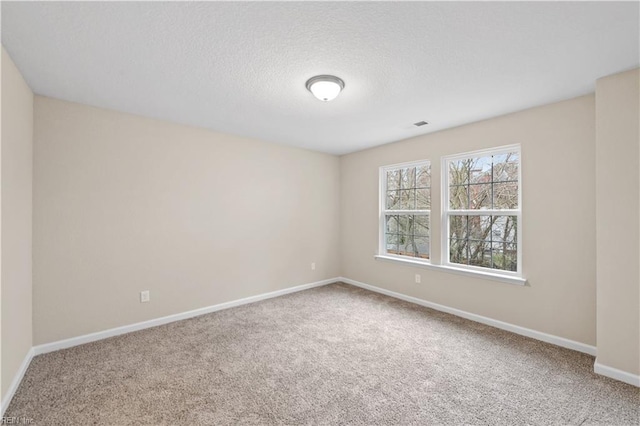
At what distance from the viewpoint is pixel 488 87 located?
7.82 ft

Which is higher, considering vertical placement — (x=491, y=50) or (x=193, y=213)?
(x=491, y=50)

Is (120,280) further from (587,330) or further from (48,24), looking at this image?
(587,330)

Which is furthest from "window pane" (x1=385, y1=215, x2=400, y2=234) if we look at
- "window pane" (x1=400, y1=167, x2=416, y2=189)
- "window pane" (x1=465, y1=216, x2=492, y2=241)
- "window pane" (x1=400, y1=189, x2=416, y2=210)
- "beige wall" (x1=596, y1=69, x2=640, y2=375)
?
"beige wall" (x1=596, y1=69, x2=640, y2=375)

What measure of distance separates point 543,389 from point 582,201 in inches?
66.9

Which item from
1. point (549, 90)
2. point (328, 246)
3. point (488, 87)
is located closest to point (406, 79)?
point (488, 87)

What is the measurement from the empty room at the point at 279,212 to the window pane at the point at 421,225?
Result: 0.03m

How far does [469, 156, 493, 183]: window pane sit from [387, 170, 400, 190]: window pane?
1.10 m

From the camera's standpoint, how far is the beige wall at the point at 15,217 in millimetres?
1873

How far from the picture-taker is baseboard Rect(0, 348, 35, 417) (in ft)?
5.93

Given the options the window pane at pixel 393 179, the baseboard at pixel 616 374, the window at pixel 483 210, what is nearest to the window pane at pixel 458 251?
the window at pixel 483 210

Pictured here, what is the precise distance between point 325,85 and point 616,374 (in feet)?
10.4

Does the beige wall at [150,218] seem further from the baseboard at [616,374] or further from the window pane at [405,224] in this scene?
the baseboard at [616,374]

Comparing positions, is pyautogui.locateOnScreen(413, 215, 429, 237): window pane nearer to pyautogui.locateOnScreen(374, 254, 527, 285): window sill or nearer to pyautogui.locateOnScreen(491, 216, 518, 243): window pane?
pyautogui.locateOnScreen(374, 254, 527, 285): window sill

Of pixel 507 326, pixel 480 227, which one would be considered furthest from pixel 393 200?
pixel 507 326
